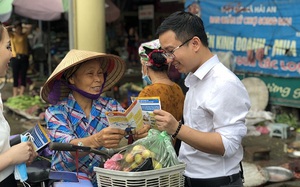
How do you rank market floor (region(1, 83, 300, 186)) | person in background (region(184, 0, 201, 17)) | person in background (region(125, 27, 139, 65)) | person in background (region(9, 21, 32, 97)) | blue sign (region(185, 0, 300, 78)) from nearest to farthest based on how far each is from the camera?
market floor (region(1, 83, 300, 186))
blue sign (region(185, 0, 300, 78))
person in background (region(184, 0, 201, 17))
person in background (region(9, 21, 32, 97))
person in background (region(125, 27, 139, 65))

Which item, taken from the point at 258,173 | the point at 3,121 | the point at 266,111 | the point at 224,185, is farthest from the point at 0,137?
the point at 266,111

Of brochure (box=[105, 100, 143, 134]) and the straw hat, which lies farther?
the straw hat

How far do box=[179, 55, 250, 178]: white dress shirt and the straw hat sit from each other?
2.19 feet

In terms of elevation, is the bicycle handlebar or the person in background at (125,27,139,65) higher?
the bicycle handlebar

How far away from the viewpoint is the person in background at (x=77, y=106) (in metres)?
2.47

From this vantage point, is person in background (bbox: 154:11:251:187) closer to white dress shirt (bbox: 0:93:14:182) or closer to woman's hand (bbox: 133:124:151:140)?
woman's hand (bbox: 133:124:151:140)

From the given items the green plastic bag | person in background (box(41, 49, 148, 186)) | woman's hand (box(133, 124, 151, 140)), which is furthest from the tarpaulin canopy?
the green plastic bag

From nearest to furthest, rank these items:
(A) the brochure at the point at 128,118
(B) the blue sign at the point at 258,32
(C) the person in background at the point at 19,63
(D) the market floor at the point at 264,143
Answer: (A) the brochure at the point at 128,118, (D) the market floor at the point at 264,143, (B) the blue sign at the point at 258,32, (C) the person in background at the point at 19,63

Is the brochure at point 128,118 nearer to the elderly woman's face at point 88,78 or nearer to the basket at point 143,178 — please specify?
the basket at point 143,178

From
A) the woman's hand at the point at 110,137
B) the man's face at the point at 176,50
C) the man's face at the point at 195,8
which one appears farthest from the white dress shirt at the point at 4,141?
the man's face at the point at 195,8

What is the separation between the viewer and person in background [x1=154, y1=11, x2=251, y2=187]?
2072 millimetres

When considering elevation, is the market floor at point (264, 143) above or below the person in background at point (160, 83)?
below

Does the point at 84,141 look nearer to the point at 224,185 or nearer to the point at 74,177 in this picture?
the point at 74,177

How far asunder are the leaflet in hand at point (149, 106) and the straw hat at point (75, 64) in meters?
0.57
